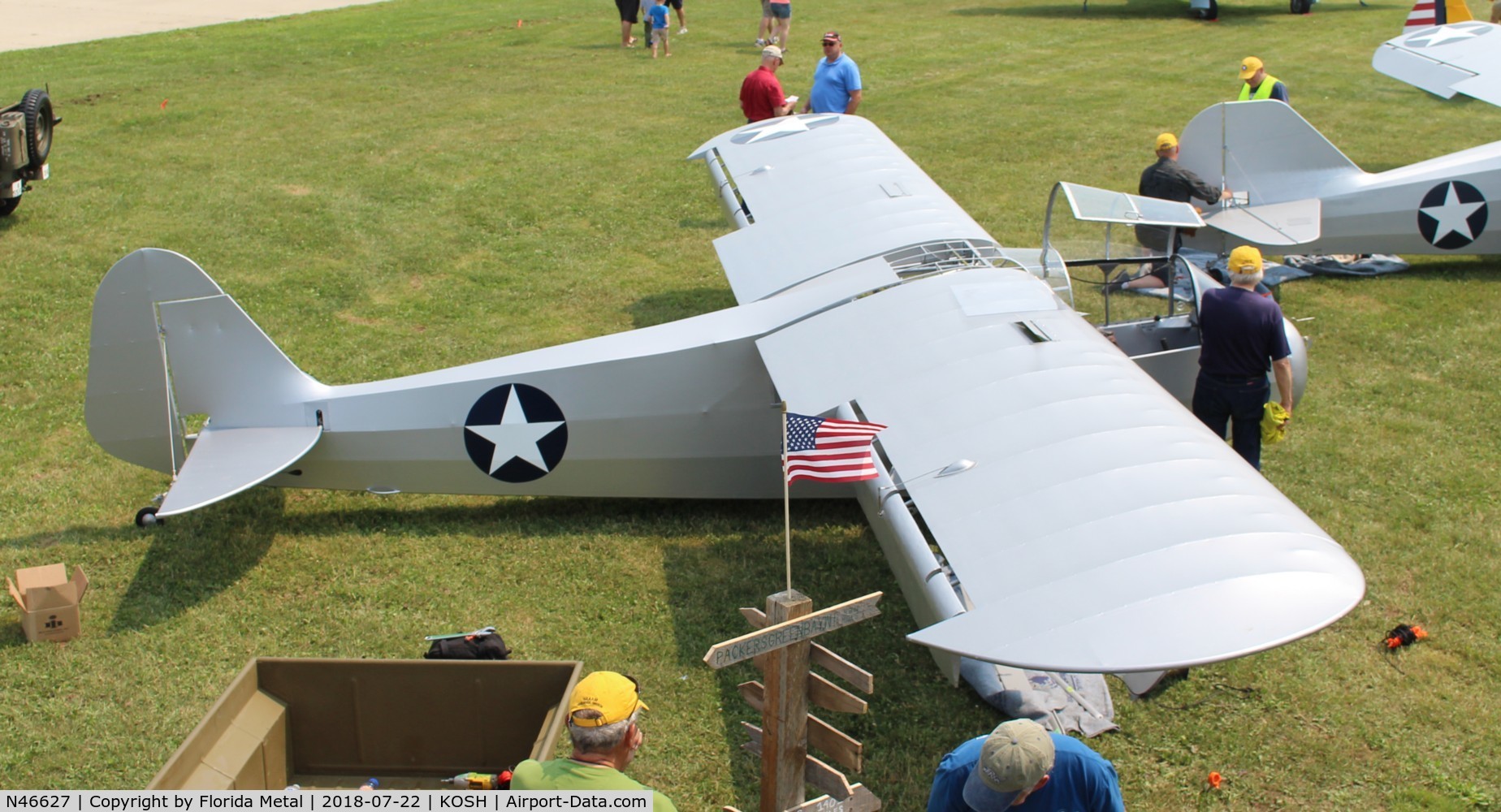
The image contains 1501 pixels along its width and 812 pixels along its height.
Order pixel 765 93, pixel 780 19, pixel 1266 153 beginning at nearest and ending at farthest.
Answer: pixel 1266 153, pixel 765 93, pixel 780 19

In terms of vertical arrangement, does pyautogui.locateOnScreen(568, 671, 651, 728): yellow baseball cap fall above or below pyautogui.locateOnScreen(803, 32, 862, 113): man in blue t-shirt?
below

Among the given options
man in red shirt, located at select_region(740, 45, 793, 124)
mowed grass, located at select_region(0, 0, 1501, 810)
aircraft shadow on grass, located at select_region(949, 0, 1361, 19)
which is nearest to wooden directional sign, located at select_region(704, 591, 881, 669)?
mowed grass, located at select_region(0, 0, 1501, 810)

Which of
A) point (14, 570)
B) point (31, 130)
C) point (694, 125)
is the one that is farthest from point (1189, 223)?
point (31, 130)

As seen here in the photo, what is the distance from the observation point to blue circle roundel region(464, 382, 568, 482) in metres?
7.04

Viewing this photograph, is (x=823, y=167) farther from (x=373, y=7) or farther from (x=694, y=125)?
(x=373, y=7)

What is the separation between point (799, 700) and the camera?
468cm

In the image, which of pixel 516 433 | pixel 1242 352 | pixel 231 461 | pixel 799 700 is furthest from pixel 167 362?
pixel 1242 352

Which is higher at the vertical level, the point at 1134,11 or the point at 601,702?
the point at 1134,11

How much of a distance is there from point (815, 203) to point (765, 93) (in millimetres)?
4540

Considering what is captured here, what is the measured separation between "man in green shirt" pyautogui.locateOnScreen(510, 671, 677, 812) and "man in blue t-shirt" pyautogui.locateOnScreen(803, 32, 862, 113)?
1062cm

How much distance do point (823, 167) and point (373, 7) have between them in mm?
22824

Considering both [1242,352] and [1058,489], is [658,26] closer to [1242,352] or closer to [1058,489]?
[1242,352]

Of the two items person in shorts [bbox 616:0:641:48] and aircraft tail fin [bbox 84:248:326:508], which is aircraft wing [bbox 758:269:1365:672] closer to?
aircraft tail fin [bbox 84:248:326:508]

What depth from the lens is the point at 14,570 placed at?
7000 mm
